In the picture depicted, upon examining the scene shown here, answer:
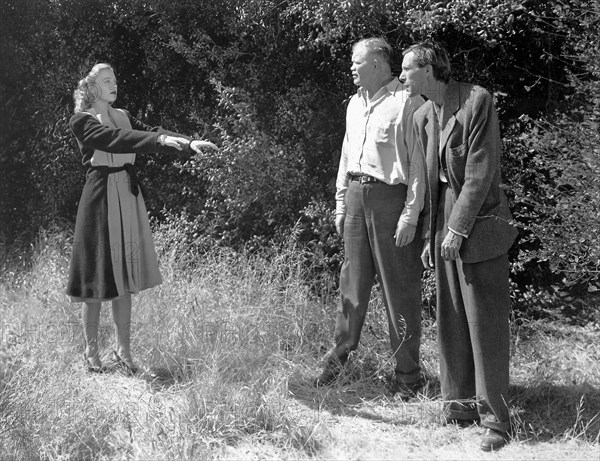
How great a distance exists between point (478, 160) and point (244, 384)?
1797 mm

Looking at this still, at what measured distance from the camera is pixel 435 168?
4625mm

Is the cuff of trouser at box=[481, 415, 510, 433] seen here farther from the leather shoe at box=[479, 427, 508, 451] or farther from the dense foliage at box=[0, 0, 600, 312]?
the dense foliage at box=[0, 0, 600, 312]

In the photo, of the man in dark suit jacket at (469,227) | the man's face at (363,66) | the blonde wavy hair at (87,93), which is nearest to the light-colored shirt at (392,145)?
the man's face at (363,66)

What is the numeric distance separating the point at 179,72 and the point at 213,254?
168 centimetres

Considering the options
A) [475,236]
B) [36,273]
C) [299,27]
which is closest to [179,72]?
[299,27]

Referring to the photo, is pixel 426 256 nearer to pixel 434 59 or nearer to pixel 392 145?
pixel 392 145

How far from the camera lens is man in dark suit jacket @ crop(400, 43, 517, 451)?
14.3 ft

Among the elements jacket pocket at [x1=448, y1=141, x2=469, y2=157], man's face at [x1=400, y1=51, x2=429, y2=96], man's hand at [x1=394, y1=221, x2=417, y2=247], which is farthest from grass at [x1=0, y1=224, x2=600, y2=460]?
man's face at [x1=400, y1=51, x2=429, y2=96]

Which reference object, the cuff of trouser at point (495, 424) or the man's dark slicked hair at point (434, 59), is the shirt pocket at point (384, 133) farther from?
the cuff of trouser at point (495, 424)

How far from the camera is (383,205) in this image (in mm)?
5137

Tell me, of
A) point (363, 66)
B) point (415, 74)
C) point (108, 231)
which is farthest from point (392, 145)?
point (108, 231)

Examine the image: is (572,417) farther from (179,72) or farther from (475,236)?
(179,72)

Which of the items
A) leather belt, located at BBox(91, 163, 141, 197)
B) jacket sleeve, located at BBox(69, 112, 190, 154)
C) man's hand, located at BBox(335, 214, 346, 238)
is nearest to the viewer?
jacket sleeve, located at BBox(69, 112, 190, 154)

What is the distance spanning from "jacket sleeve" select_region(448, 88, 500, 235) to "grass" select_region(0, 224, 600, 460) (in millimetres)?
1156
